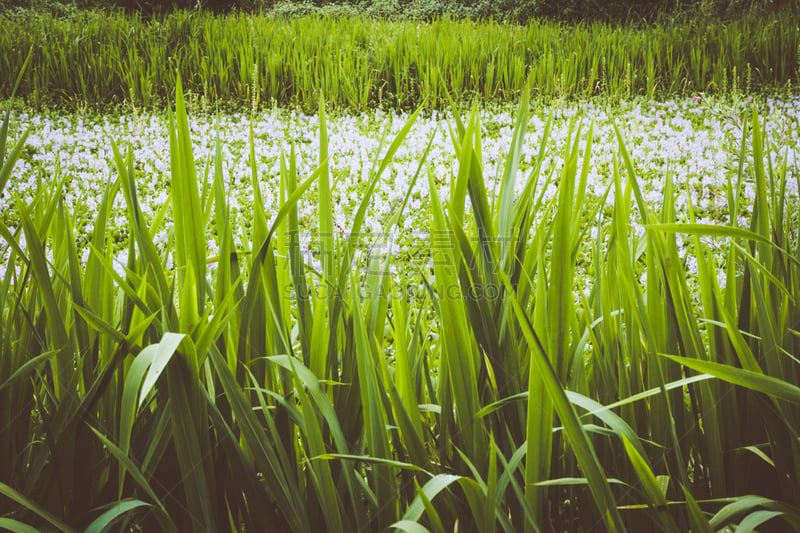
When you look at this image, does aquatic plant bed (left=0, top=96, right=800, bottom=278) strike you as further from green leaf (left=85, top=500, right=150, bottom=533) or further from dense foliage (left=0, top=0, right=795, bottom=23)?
dense foliage (left=0, top=0, right=795, bottom=23)

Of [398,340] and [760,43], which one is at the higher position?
[760,43]

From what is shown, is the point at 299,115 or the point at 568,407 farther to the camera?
the point at 299,115

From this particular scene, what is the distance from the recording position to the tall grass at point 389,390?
0.60 m

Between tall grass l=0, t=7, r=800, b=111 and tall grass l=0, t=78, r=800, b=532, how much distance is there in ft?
14.2

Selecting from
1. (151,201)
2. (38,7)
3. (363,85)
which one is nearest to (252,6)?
(38,7)

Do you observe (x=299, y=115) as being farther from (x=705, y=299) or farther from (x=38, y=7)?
(x=38, y=7)

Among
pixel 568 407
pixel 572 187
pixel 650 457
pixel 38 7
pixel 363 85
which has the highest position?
pixel 38 7

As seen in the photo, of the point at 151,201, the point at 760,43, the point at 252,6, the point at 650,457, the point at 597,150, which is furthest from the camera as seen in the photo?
the point at 252,6

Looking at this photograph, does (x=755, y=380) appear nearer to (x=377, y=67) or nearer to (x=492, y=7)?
(x=377, y=67)

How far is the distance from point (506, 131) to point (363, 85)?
1705 millimetres

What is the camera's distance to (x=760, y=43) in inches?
223

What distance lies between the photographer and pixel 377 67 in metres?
5.51

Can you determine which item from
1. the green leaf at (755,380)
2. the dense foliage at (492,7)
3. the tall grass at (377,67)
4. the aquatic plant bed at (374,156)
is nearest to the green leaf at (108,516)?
the green leaf at (755,380)

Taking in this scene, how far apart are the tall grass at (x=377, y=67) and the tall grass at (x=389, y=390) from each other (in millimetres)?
4325
